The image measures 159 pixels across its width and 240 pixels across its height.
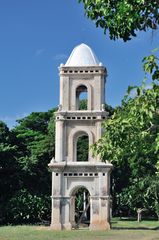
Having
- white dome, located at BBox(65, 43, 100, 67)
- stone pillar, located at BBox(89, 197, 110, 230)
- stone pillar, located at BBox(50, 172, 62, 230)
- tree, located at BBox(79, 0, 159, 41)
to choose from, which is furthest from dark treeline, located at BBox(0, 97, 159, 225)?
tree, located at BBox(79, 0, 159, 41)

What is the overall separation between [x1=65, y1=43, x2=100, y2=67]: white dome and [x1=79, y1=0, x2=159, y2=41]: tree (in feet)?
61.5

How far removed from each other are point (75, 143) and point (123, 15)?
19140 millimetres

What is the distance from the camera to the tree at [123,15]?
850cm

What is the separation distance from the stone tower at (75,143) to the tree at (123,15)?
17.8 m

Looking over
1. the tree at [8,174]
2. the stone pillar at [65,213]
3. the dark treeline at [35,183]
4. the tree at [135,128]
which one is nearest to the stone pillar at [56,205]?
the stone pillar at [65,213]

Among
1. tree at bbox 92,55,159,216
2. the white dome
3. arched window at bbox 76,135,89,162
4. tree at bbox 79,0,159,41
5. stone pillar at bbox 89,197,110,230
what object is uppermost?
the white dome

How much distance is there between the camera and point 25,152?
121ft

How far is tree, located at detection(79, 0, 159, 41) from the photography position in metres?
8.50

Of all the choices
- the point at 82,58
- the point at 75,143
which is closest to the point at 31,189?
the point at 75,143

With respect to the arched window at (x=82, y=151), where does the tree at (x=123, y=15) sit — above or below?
below

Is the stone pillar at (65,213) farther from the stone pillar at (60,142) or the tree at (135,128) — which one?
the tree at (135,128)

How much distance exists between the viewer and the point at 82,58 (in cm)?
2819

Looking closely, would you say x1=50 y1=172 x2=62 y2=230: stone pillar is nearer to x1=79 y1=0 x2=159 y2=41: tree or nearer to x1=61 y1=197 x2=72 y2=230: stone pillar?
x1=61 y1=197 x2=72 y2=230: stone pillar

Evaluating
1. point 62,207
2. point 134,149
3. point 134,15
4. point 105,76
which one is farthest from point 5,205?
point 134,15
